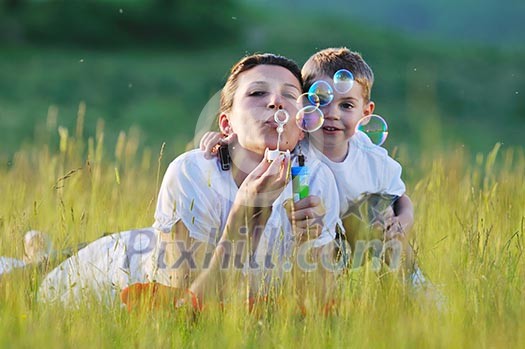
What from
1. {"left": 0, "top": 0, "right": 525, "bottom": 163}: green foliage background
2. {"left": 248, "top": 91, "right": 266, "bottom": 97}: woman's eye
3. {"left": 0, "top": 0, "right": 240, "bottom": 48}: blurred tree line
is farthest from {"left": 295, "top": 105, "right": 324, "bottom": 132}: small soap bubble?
{"left": 0, "top": 0, "right": 240, "bottom": 48}: blurred tree line

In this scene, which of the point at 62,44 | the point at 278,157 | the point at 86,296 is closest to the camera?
the point at 278,157

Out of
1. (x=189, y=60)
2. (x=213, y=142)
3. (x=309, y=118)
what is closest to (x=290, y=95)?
(x=309, y=118)

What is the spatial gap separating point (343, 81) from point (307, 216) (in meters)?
0.72

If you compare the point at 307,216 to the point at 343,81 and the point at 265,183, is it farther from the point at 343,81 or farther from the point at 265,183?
the point at 343,81

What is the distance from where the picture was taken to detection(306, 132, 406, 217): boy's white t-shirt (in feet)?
14.9

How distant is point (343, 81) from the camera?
4418 mm

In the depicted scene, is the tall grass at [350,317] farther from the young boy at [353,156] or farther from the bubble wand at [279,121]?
the bubble wand at [279,121]

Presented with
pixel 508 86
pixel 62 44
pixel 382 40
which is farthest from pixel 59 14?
pixel 508 86

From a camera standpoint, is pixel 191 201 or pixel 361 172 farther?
pixel 361 172

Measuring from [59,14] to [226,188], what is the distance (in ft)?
102

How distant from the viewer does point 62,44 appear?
34.0m

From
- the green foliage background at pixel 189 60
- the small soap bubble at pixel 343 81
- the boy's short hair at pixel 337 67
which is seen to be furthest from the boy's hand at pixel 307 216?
the green foliage background at pixel 189 60

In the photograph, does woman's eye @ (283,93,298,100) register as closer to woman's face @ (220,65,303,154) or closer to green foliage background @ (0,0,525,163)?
woman's face @ (220,65,303,154)

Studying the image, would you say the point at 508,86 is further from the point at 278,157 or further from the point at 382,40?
the point at 278,157
